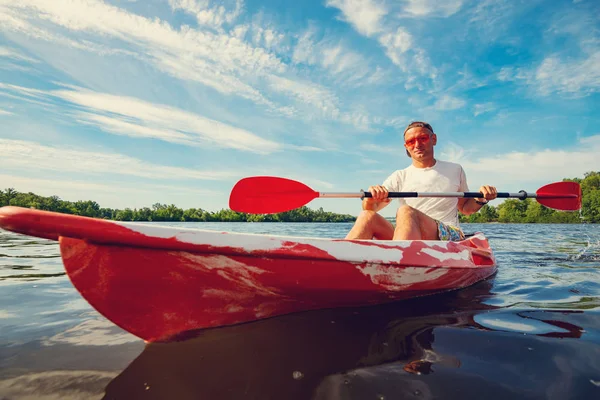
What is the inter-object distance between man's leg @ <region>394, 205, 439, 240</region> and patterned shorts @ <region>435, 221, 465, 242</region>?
64 millimetres

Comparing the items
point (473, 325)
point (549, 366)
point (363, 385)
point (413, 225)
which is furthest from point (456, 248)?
point (363, 385)

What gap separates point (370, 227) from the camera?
291 centimetres

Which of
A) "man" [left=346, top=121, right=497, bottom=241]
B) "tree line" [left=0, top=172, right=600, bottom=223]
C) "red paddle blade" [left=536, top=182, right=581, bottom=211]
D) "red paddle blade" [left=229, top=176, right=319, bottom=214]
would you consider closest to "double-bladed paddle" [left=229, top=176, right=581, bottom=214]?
"red paddle blade" [left=229, top=176, right=319, bottom=214]

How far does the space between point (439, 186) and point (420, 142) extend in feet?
1.68

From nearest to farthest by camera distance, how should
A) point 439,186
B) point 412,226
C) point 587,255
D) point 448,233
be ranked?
point 412,226 < point 448,233 < point 439,186 < point 587,255

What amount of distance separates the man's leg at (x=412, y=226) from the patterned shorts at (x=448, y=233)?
64mm

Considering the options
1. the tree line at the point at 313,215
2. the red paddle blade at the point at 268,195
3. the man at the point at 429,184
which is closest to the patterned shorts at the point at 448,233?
the man at the point at 429,184

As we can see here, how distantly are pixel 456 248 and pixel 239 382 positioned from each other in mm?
2043

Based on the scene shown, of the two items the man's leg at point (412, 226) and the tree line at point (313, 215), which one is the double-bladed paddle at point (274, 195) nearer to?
the man's leg at point (412, 226)

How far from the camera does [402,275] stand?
2.25 m

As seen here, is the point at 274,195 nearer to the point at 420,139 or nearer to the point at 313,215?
the point at 420,139

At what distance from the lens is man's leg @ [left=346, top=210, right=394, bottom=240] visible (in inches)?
112

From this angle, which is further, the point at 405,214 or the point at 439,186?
the point at 439,186

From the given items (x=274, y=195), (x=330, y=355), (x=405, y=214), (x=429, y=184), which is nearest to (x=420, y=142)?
(x=429, y=184)
